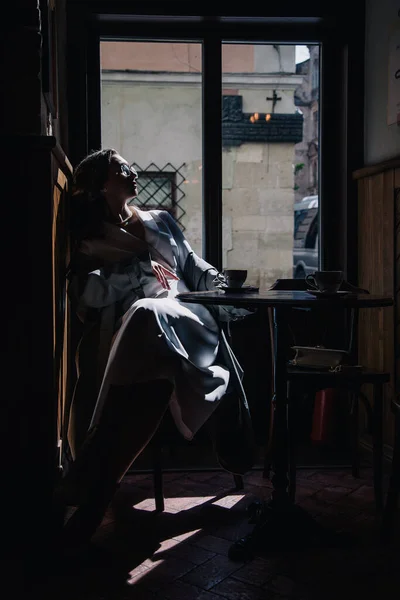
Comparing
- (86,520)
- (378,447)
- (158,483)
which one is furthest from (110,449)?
(378,447)

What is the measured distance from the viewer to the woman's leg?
2.11 m

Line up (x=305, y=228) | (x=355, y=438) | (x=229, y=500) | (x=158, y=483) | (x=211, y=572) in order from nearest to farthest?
1. (x=211, y=572)
2. (x=158, y=483)
3. (x=229, y=500)
4. (x=355, y=438)
5. (x=305, y=228)

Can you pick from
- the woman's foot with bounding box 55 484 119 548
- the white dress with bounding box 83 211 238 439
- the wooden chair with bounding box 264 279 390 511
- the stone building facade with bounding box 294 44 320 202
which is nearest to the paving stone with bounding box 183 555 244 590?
the woman's foot with bounding box 55 484 119 548

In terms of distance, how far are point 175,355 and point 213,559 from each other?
0.68 meters

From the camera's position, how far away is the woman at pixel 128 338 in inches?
87.2

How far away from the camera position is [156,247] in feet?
9.50

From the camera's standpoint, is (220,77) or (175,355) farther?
(220,77)

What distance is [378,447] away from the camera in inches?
103

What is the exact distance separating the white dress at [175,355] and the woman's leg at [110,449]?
5cm

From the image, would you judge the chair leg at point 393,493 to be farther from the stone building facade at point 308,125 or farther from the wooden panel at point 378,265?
the stone building facade at point 308,125

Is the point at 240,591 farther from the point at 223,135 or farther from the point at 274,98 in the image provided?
the point at 274,98

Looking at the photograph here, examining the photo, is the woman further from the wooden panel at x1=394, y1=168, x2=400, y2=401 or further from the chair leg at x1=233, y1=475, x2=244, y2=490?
the wooden panel at x1=394, y1=168, x2=400, y2=401

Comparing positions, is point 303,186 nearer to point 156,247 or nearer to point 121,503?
point 156,247

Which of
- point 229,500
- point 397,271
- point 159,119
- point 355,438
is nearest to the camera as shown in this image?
point 229,500
